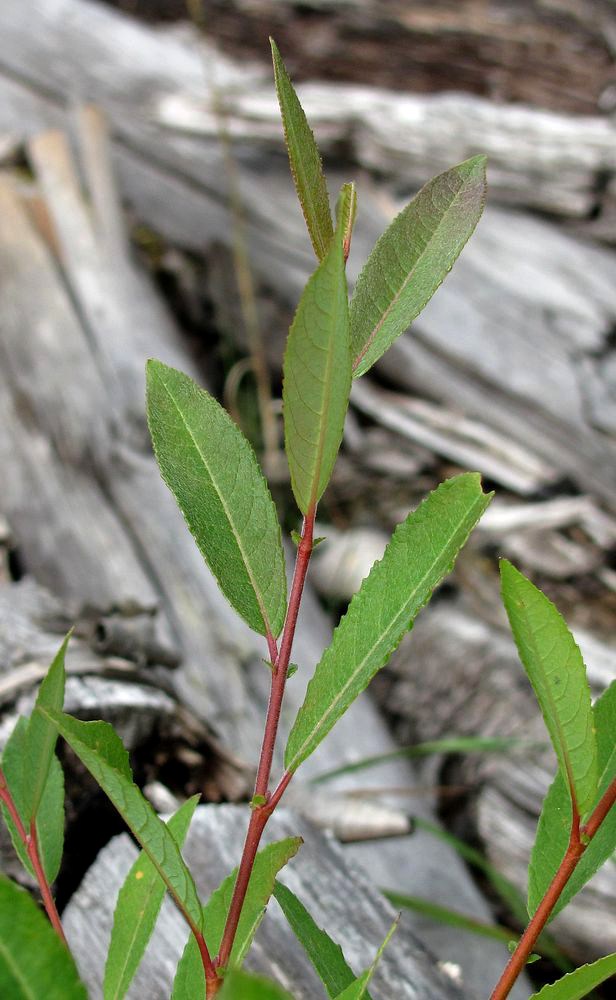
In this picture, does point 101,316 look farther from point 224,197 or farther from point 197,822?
point 197,822

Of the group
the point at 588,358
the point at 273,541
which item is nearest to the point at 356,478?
the point at 588,358

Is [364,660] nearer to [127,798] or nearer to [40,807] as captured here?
[127,798]

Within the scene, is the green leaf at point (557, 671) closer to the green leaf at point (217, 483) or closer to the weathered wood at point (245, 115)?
the green leaf at point (217, 483)

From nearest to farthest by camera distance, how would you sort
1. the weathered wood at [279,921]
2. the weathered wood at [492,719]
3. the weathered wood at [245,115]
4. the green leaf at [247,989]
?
the green leaf at [247,989], the weathered wood at [279,921], the weathered wood at [492,719], the weathered wood at [245,115]

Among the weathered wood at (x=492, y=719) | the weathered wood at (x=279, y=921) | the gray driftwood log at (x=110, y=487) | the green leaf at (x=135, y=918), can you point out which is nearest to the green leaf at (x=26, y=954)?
the green leaf at (x=135, y=918)

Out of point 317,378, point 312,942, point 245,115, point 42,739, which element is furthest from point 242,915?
point 245,115
